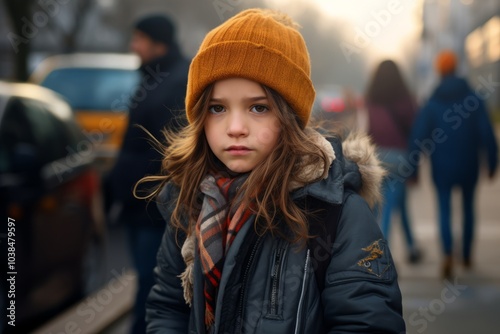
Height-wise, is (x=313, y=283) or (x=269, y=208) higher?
(x=269, y=208)

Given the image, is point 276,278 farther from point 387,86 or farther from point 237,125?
point 387,86

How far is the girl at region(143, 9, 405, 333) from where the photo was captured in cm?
208

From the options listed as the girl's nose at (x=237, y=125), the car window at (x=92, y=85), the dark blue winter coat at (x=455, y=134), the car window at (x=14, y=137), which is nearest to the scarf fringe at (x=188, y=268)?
the girl's nose at (x=237, y=125)

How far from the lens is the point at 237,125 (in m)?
2.14

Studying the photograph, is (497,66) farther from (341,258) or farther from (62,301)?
(341,258)

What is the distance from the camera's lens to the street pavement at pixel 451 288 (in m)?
5.61

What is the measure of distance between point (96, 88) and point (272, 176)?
Answer: 30.7 feet

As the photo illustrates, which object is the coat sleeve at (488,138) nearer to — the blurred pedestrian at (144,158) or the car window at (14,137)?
the blurred pedestrian at (144,158)

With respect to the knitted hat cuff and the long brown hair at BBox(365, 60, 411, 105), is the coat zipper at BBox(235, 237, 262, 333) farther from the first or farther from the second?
the long brown hair at BBox(365, 60, 411, 105)

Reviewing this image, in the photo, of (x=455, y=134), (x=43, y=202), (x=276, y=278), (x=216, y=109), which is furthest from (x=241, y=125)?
(x=455, y=134)

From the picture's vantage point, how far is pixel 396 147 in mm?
7480

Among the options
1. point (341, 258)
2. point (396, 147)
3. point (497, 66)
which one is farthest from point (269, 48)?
point (497, 66)

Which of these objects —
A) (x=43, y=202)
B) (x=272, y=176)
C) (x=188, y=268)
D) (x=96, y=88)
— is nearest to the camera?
(x=272, y=176)

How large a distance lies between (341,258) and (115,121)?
861 centimetres
